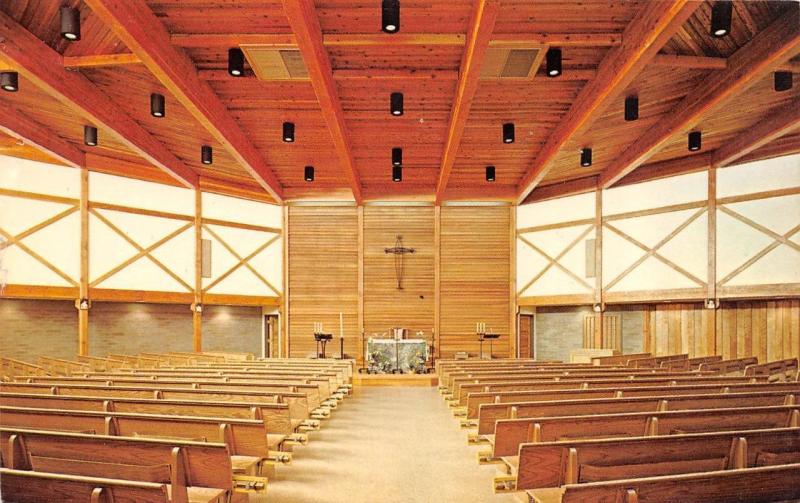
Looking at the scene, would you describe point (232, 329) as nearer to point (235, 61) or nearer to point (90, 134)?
point (90, 134)

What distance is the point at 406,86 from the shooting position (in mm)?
7477

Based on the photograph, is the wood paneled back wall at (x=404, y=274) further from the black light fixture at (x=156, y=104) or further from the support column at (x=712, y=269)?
the black light fixture at (x=156, y=104)

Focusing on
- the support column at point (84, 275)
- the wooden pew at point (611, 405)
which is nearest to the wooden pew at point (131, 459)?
the wooden pew at point (611, 405)

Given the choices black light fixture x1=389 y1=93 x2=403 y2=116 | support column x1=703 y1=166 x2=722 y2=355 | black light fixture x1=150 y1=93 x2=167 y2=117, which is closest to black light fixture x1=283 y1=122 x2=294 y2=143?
black light fixture x1=150 y1=93 x2=167 y2=117

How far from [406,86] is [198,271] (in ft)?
26.7

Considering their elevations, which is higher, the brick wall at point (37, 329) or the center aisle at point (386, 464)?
the brick wall at point (37, 329)

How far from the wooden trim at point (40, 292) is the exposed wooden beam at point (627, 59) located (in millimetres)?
10838

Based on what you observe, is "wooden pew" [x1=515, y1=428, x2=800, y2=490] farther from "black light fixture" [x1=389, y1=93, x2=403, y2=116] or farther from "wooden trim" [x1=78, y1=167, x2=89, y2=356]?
"wooden trim" [x1=78, y1=167, x2=89, y2=356]

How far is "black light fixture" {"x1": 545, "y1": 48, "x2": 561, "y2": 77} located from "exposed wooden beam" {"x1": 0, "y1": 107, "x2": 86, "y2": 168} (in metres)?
9.12

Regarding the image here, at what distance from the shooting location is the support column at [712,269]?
10.5 m

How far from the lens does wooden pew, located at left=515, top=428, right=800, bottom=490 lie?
2.77 metres

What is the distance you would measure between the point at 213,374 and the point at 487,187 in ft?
31.2

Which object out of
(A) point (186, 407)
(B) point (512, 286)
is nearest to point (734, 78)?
(A) point (186, 407)

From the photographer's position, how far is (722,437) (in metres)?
2.93
